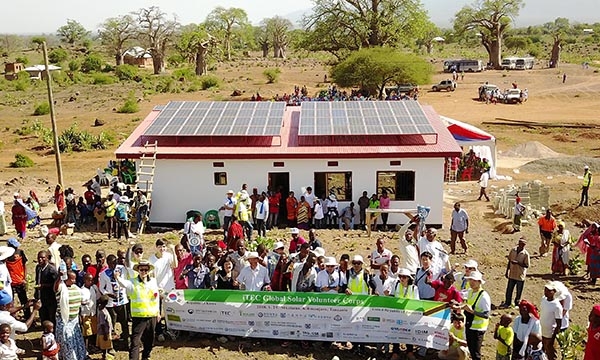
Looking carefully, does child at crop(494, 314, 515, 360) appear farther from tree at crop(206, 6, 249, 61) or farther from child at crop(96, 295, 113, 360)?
tree at crop(206, 6, 249, 61)

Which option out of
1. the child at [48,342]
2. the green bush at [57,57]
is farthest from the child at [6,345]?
the green bush at [57,57]

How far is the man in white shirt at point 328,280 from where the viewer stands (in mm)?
10055

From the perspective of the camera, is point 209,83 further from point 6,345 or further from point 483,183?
point 6,345

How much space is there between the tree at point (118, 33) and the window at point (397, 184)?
205 ft

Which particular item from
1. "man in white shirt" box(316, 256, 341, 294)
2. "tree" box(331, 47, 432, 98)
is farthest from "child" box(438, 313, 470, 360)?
"tree" box(331, 47, 432, 98)

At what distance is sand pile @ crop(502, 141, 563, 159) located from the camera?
99.6 ft

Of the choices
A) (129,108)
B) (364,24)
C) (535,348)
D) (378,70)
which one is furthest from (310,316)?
(364,24)

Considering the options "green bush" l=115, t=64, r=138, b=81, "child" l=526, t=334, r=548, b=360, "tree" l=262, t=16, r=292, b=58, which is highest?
"tree" l=262, t=16, r=292, b=58

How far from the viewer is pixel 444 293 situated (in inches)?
377

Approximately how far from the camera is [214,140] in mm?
19047

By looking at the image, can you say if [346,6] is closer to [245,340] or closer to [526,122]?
[526,122]

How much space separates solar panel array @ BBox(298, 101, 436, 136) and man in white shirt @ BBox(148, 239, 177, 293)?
8872 mm

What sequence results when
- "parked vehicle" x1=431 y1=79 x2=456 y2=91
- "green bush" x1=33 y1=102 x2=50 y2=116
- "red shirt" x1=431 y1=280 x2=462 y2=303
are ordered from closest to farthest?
"red shirt" x1=431 y1=280 x2=462 y2=303 → "green bush" x1=33 y1=102 x2=50 y2=116 → "parked vehicle" x1=431 y1=79 x2=456 y2=91

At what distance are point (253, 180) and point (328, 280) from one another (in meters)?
8.80
